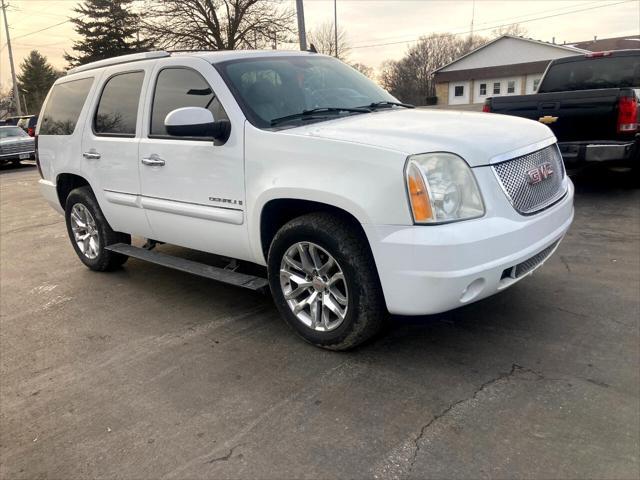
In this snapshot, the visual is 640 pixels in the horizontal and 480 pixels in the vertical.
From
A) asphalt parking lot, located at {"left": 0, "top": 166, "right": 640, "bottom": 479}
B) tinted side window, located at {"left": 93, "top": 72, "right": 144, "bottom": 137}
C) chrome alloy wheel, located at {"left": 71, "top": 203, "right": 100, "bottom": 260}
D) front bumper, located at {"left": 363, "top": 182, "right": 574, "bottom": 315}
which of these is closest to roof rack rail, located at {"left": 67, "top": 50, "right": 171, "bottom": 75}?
tinted side window, located at {"left": 93, "top": 72, "right": 144, "bottom": 137}

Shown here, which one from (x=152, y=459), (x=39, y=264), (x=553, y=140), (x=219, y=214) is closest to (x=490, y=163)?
(x=553, y=140)

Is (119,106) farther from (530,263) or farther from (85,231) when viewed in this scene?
(530,263)

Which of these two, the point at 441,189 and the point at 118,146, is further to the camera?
the point at 118,146

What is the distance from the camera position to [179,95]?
4.19 m

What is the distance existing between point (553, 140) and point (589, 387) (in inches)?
68.4

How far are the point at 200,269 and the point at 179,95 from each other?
136cm

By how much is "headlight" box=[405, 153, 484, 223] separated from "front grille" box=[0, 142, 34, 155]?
67.8 ft

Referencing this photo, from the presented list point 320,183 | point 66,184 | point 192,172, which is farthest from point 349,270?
point 66,184

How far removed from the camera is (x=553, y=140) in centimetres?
380

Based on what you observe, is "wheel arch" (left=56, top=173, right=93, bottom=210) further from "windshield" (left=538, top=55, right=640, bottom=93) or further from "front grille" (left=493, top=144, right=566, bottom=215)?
"windshield" (left=538, top=55, right=640, bottom=93)

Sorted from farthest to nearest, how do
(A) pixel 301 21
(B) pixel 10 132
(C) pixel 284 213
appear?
(B) pixel 10 132, (A) pixel 301 21, (C) pixel 284 213

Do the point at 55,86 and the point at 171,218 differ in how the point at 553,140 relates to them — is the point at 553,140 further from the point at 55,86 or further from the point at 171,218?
the point at 55,86

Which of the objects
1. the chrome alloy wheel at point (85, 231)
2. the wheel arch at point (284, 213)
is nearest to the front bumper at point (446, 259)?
the wheel arch at point (284, 213)

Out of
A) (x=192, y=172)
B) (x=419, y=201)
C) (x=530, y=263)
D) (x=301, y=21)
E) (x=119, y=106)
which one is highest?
(x=301, y=21)
